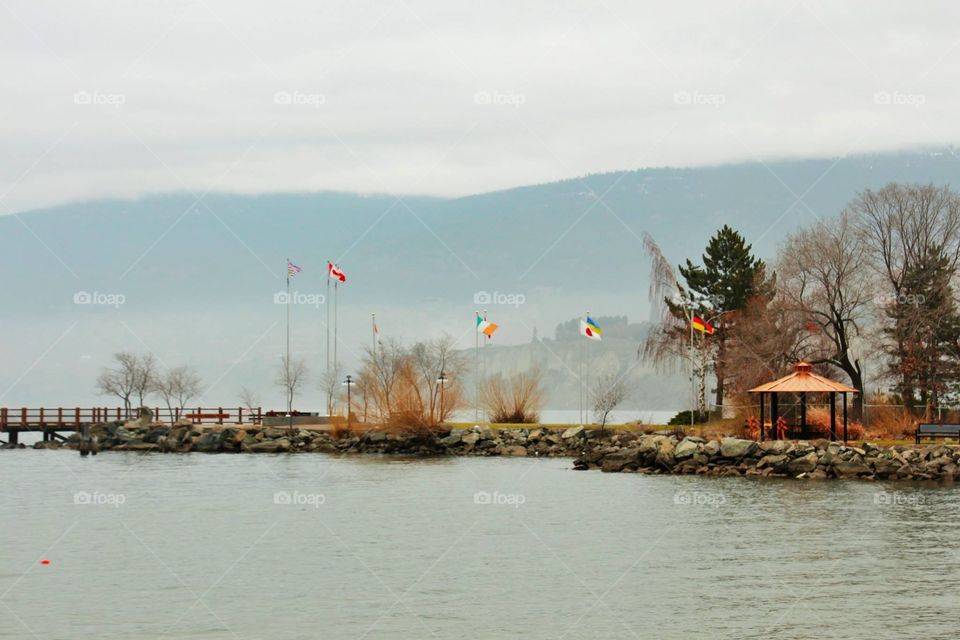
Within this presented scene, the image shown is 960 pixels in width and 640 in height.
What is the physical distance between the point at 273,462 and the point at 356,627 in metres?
45.9

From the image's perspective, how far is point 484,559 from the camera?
3250 cm

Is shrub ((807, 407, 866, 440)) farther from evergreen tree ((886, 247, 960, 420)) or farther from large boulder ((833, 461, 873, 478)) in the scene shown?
large boulder ((833, 461, 873, 478))

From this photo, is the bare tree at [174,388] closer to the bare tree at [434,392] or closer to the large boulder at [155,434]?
the large boulder at [155,434]

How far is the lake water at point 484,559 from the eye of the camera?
2462 centimetres

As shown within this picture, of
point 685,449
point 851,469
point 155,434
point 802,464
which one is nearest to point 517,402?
point 685,449

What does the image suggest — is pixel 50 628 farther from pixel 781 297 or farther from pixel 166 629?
pixel 781 297

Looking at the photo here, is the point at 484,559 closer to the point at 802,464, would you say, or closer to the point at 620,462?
the point at 802,464

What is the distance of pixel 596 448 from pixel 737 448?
880 centimetres

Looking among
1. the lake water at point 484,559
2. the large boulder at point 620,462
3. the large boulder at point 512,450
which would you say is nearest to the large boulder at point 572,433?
the large boulder at point 512,450

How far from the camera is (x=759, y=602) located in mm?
26078

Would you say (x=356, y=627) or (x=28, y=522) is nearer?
(x=356, y=627)

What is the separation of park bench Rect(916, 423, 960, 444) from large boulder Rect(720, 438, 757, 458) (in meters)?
7.32

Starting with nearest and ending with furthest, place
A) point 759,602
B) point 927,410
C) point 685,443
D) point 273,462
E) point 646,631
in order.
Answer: point 646,631 < point 759,602 < point 685,443 < point 927,410 < point 273,462

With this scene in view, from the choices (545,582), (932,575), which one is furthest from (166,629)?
(932,575)
